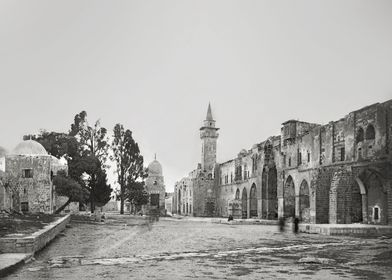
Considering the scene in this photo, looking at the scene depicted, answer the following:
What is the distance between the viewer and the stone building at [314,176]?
29766 millimetres

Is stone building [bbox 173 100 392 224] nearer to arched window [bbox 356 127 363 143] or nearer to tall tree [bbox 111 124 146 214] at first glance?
arched window [bbox 356 127 363 143]

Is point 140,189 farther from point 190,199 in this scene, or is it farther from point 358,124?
point 358,124

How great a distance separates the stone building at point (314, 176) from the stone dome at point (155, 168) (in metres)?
10.9

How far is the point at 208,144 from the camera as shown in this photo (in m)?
69.4

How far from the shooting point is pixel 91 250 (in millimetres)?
15070

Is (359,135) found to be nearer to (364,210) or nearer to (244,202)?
(364,210)

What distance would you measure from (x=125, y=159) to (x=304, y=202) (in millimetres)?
22460

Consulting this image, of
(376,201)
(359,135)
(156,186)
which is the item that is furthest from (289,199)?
(156,186)

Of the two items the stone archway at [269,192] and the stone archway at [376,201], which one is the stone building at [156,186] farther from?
the stone archway at [376,201]

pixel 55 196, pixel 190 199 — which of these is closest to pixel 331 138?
pixel 55 196

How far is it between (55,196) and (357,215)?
1038 inches

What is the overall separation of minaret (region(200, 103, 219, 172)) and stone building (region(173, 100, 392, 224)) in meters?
1.95

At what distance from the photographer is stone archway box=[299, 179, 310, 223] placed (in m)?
38.2

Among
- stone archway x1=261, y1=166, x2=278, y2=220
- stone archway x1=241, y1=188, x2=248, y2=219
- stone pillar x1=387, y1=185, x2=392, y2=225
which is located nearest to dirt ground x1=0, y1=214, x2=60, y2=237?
stone pillar x1=387, y1=185, x2=392, y2=225
